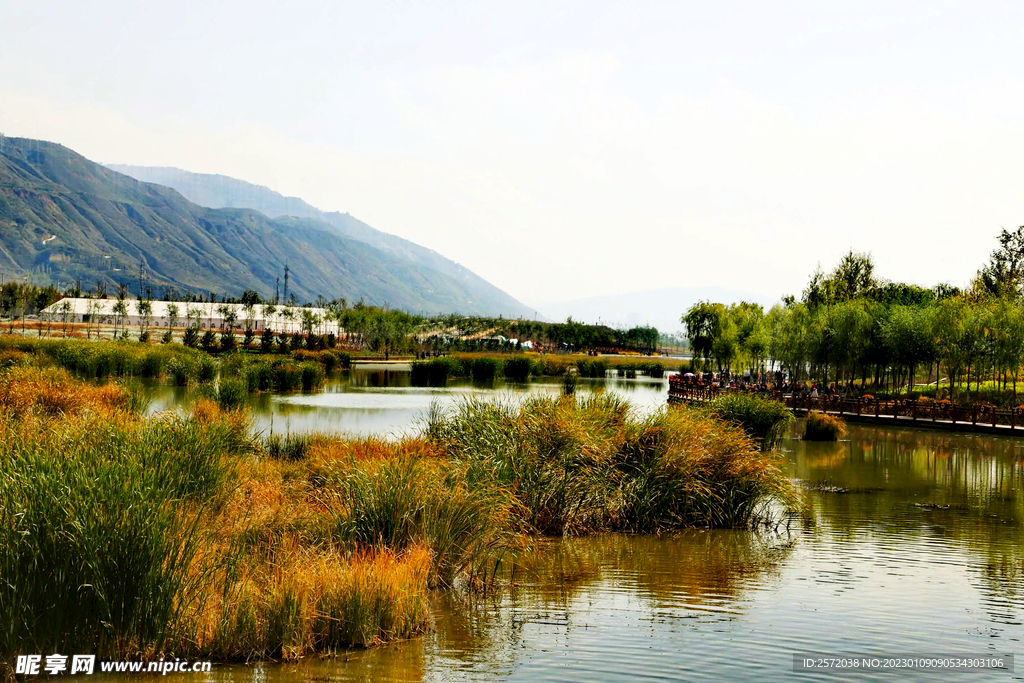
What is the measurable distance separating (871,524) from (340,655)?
10.4m

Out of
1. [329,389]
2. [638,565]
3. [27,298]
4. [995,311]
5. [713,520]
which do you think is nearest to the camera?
[638,565]

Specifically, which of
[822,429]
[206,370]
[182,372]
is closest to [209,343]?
[206,370]

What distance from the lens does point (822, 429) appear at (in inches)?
1216

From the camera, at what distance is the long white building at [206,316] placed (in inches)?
4139

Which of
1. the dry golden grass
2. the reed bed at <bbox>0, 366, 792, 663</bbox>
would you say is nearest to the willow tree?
the dry golden grass

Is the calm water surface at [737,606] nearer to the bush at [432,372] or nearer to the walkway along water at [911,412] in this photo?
the walkway along water at [911,412]

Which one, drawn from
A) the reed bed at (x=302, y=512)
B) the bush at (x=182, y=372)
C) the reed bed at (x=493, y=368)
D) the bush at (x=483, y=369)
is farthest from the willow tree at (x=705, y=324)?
the reed bed at (x=302, y=512)

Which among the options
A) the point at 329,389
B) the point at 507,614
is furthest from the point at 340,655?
the point at 329,389

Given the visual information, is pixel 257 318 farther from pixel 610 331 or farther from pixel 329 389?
pixel 329 389

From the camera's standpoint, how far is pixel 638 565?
11711 mm

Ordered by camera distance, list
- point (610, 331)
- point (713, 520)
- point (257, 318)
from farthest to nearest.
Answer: point (610, 331) → point (257, 318) → point (713, 520)

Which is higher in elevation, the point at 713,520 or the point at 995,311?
the point at 995,311

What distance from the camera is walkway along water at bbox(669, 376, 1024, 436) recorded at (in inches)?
1347

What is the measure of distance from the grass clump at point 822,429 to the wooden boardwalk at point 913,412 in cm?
333
